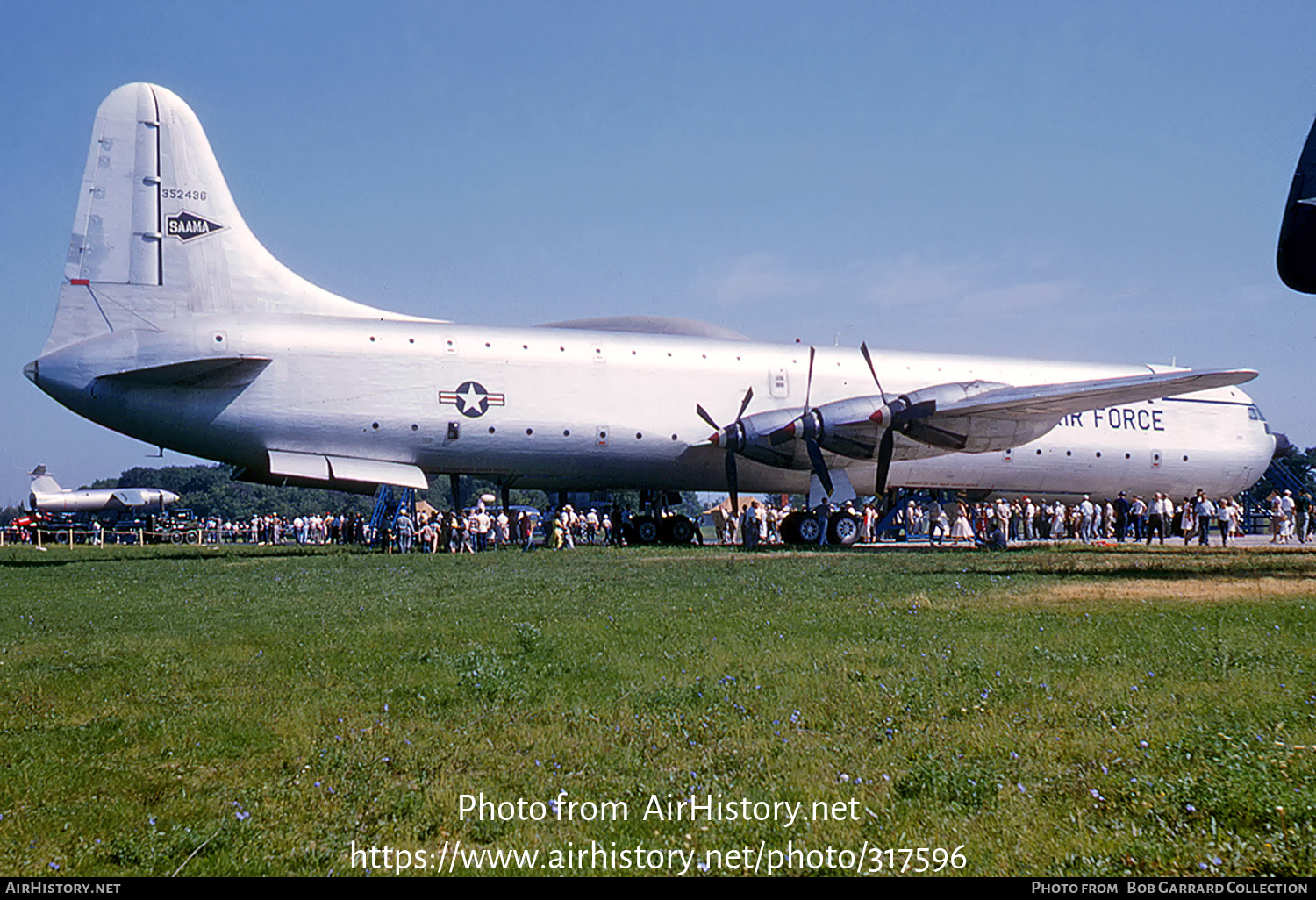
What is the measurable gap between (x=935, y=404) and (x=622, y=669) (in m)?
21.4

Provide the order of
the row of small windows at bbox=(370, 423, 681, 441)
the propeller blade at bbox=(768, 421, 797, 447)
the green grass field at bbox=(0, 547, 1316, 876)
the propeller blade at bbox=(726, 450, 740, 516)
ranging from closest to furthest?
the green grass field at bbox=(0, 547, 1316, 876)
the row of small windows at bbox=(370, 423, 681, 441)
the propeller blade at bbox=(768, 421, 797, 447)
the propeller blade at bbox=(726, 450, 740, 516)

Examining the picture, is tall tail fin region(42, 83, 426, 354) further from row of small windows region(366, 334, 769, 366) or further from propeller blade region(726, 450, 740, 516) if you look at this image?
propeller blade region(726, 450, 740, 516)

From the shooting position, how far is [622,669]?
346 inches

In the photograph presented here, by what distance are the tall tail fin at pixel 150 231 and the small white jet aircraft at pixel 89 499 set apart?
48145 millimetres

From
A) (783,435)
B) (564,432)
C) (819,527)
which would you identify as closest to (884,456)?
(783,435)

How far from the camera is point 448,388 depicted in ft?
94.5

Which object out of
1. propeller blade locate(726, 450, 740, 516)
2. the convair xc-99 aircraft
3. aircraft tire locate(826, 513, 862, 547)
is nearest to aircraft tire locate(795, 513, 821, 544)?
aircraft tire locate(826, 513, 862, 547)

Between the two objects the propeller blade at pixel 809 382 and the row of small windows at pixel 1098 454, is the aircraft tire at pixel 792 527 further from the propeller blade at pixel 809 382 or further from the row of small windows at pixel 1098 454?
the row of small windows at pixel 1098 454

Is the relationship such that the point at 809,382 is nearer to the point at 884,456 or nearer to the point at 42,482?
the point at 884,456

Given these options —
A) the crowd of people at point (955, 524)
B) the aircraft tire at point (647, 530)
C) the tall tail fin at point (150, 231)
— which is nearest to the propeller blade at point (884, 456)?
the crowd of people at point (955, 524)

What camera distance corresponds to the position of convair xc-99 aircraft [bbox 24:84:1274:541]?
25844mm

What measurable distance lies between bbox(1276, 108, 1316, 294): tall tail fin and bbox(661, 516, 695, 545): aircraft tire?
845 inches

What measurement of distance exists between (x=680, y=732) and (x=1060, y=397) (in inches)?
929

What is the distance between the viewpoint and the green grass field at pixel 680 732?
4711mm
